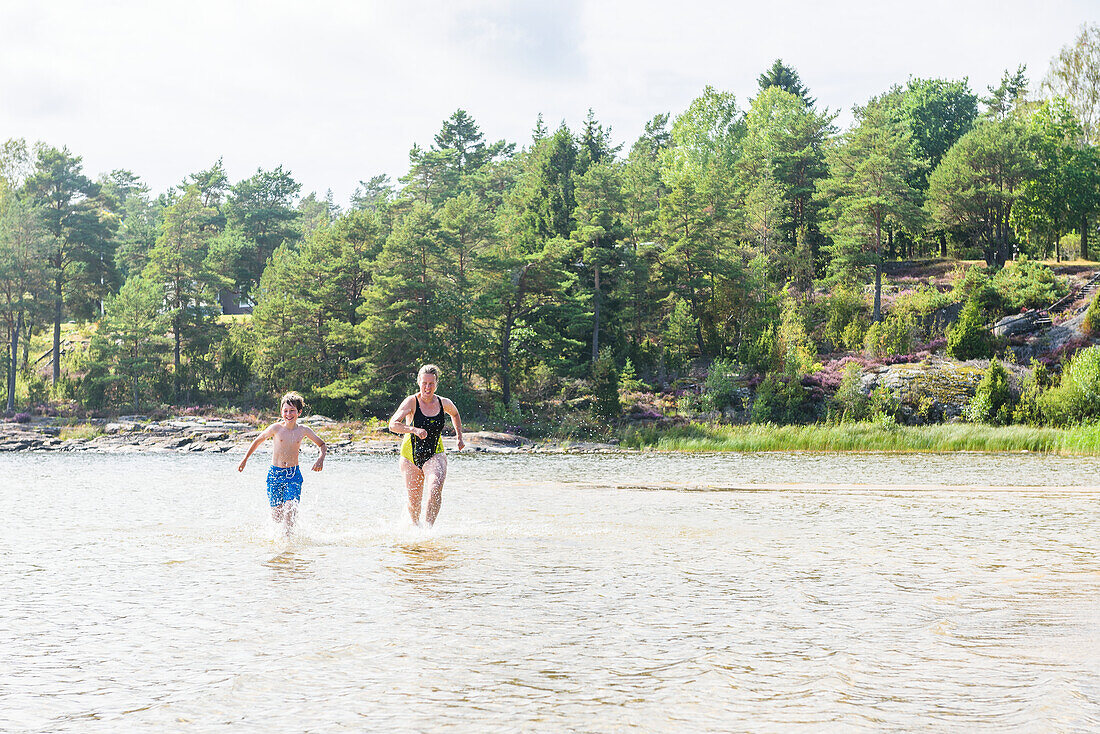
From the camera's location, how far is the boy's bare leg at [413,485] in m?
12.3

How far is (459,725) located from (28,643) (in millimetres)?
3982

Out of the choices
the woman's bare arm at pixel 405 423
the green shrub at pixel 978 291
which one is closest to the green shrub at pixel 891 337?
the green shrub at pixel 978 291

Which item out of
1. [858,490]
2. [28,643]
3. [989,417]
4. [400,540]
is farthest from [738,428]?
[28,643]

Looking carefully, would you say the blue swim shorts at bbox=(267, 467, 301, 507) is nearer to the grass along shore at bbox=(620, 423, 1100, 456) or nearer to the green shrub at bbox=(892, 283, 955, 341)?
the grass along shore at bbox=(620, 423, 1100, 456)

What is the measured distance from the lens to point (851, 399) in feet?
Answer: 139

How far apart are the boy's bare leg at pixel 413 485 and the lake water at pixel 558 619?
0.28 m

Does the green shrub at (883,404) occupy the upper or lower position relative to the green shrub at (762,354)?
lower

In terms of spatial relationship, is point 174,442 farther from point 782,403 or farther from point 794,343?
point 794,343

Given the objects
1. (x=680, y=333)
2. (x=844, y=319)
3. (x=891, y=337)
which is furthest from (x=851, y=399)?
(x=844, y=319)

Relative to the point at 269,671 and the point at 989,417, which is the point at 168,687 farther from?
the point at 989,417

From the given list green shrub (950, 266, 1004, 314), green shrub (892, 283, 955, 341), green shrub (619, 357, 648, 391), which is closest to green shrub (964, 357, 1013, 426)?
green shrub (950, 266, 1004, 314)

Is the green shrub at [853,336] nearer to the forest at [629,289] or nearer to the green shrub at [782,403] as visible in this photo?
the forest at [629,289]

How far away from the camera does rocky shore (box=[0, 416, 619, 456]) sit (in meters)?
40.1

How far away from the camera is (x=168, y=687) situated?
5.63 metres
